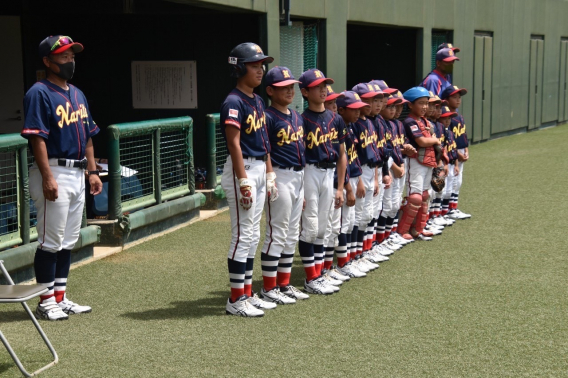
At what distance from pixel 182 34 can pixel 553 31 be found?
53.3ft

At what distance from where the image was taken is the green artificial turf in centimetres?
493

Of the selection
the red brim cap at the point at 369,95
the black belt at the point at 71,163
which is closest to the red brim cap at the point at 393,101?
the red brim cap at the point at 369,95

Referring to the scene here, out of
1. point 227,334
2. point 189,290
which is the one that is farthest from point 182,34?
point 227,334

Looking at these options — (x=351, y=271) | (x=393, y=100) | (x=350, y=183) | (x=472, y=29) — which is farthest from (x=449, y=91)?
(x=472, y=29)

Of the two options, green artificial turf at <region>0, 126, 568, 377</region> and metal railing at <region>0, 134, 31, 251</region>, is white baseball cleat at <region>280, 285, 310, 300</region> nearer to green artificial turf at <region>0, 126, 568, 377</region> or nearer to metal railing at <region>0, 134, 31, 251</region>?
green artificial turf at <region>0, 126, 568, 377</region>

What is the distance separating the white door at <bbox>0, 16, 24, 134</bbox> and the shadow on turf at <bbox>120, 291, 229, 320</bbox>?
7.15m

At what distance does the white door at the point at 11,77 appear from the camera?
40.7ft

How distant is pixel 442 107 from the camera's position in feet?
32.3

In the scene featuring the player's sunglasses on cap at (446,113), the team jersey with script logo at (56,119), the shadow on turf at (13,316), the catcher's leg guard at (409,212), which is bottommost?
the shadow on turf at (13,316)

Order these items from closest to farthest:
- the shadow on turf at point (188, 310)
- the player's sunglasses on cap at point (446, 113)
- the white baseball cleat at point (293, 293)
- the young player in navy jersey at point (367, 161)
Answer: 1. the shadow on turf at point (188, 310)
2. the white baseball cleat at point (293, 293)
3. the young player in navy jersey at point (367, 161)
4. the player's sunglasses on cap at point (446, 113)

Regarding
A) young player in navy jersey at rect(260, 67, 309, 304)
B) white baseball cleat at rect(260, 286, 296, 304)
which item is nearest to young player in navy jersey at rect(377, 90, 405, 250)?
young player in navy jersey at rect(260, 67, 309, 304)

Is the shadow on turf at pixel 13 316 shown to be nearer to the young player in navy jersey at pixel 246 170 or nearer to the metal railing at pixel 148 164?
the young player in navy jersey at pixel 246 170

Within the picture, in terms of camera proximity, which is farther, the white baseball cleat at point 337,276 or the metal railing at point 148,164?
the metal railing at point 148,164

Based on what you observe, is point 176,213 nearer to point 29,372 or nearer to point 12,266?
point 12,266
